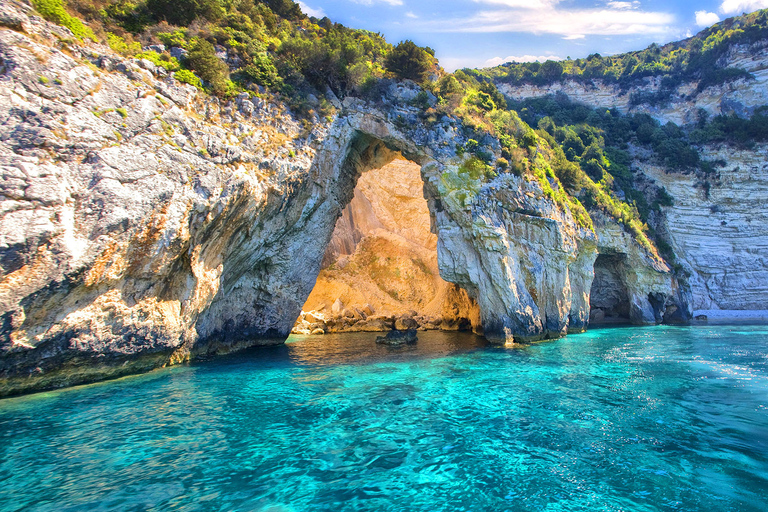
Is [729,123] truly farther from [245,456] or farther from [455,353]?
[245,456]

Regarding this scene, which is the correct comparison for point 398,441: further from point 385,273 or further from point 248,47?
point 385,273

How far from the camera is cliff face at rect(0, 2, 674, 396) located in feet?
36.9

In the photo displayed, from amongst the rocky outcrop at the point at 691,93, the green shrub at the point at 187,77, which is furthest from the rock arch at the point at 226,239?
the rocky outcrop at the point at 691,93

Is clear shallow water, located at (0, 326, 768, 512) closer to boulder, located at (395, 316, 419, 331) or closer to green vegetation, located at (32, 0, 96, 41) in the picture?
green vegetation, located at (32, 0, 96, 41)

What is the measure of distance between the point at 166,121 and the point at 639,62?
237ft

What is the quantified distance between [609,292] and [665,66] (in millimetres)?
39892

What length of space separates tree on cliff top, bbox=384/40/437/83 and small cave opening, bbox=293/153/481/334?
27.1ft

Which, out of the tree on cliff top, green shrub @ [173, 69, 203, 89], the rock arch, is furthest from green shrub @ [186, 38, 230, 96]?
the tree on cliff top

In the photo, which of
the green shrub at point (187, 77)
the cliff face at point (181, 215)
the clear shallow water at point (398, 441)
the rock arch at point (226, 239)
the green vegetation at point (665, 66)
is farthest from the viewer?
the green vegetation at point (665, 66)

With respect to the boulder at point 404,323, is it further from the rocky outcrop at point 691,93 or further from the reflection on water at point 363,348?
the rocky outcrop at point 691,93

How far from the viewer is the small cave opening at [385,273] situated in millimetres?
33750

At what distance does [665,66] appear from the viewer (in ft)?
185

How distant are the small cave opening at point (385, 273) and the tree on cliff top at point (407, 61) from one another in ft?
27.1

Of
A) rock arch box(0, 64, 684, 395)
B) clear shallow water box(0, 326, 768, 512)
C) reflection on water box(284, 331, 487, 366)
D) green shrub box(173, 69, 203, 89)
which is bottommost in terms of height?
reflection on water box(284, 331, 487, 366)
